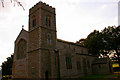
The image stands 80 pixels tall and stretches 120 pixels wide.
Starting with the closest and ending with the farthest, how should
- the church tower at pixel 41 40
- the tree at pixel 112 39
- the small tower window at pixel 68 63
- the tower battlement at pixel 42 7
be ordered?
the church tower at pixel 41 40, the small tower window at pixel 68 63, the tower battlement at pixel 42 7, the tree at pixel 112 39

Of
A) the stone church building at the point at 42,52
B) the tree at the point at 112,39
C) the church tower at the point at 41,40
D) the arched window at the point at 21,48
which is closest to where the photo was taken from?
the church tower at the point at 41,40

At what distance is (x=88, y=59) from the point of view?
37375 mm

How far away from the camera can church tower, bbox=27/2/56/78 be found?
75.7 feet

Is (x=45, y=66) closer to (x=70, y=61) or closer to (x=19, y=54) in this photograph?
(x=70, y=61)

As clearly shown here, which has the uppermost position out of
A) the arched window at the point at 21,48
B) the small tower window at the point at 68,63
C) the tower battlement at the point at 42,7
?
the tower battlement at the point at 42,7

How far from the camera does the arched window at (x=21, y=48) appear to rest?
1152 inches

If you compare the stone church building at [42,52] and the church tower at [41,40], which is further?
the stone church building at [42,52]

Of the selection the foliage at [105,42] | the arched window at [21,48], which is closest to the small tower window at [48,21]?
the arched window at [21,48]

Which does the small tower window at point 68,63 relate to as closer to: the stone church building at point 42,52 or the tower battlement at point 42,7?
the stone church building at point 42,52

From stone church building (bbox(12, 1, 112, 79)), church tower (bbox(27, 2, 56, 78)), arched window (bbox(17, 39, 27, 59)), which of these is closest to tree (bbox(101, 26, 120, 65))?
stone church building (bbox(12, 1, 112, 79))

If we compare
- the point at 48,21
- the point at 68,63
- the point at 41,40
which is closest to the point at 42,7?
the point at 48,21

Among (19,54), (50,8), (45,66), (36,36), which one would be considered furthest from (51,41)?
(19,54)

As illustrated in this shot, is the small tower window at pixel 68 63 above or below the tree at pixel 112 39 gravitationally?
below

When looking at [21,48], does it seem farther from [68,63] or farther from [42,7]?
[68,63]
